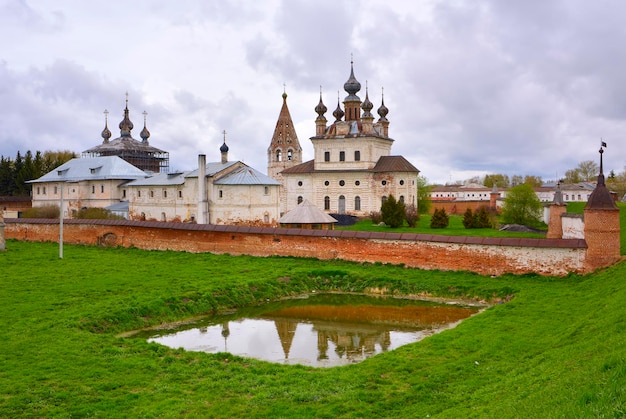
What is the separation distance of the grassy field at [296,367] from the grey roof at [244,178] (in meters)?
18.9

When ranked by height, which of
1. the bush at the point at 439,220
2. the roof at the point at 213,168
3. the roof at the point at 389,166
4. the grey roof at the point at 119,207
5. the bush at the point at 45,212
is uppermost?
the roof at the point at 389,166

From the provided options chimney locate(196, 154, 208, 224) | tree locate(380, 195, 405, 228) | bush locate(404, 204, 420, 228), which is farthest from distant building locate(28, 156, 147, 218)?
bush locate(404, 204, 420, 228)

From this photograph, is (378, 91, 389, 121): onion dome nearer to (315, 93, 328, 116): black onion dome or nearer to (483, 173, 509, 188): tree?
(315, 93, 328, 116): black onion dome

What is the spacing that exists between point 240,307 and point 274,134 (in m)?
37.1

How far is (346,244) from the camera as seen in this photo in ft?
58.0

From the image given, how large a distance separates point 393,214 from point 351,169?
893cm

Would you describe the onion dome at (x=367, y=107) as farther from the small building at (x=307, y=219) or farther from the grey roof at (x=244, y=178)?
the small building at (x=307, y=219)

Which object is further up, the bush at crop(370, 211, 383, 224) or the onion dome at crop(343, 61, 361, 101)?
the onion dome at crop(343, 61, 361, 101)

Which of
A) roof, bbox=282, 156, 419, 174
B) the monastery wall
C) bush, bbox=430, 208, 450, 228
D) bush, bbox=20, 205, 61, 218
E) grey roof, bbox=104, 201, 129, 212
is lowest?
the monastery wall

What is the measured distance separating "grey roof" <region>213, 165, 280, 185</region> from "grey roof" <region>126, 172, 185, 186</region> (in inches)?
139

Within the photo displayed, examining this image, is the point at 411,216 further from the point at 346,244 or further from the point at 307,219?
the point at 346,244

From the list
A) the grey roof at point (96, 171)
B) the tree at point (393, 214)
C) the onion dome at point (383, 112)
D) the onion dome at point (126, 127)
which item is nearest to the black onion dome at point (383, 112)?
the onion dome at point (383, 112)

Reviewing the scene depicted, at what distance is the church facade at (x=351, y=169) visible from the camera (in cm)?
3991

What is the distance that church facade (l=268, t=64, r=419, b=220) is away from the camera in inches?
1571
